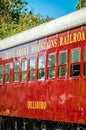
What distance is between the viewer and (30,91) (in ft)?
53.9

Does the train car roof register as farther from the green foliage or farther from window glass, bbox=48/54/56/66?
the green foliage

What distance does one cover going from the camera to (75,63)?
44.2 feet

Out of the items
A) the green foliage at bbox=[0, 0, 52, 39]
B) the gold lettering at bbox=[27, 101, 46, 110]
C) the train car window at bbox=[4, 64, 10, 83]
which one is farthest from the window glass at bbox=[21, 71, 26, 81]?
the green foliage at bbox=[0, 0, 52, 39]

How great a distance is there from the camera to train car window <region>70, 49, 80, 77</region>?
43.8ft

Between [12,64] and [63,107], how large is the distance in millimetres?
4947

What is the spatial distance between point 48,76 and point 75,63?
1.79m

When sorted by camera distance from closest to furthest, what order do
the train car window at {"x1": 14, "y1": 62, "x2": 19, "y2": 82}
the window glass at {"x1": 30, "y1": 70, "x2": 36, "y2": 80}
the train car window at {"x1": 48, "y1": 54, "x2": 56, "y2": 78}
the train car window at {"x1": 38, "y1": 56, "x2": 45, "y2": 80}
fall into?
the train car window at {"x1": 48, "y1": 54, "x2": 56, "y2": 78} → the train car window at {"x1": 38, "y1": 56, "x2": 45, "y2": 80} → the window glass at {"x1": 30, "y1": 70, "x2": 36, "y2": 80} → the train car window at {"x1": 14, "y1": 62, "x2": 19, "y2": 82}

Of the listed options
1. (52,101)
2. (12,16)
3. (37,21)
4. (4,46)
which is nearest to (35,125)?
(52,101)

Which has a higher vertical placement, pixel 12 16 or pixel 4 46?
pixel 12 16

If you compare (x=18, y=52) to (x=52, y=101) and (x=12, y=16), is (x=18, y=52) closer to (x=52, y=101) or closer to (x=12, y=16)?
(x=52, y=101)

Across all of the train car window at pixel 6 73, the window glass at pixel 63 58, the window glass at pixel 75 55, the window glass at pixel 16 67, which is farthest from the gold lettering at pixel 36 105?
the train car window at pixel 6 73

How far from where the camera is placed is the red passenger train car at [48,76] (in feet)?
43.8

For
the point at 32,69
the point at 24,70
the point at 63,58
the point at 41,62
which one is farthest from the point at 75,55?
the point at 24,70

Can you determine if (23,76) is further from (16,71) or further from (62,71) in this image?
(62,71)
